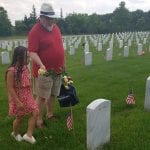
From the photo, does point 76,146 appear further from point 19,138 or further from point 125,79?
point 125,79

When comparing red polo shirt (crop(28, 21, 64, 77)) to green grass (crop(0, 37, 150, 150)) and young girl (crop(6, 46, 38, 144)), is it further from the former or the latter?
green grass (crop(0, 37, 150, 150))

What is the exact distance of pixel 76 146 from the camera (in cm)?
527

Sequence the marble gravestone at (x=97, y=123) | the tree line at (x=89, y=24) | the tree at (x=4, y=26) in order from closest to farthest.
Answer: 1. the marble gravestone at (x=97, y=123)
2. the tree at (x=4, y=26)
3. the tree line at (x=89, y=24)

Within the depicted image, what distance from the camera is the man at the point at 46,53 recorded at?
5.77 metres

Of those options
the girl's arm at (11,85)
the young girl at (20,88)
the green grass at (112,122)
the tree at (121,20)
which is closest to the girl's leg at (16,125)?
the young girl at (20,88)

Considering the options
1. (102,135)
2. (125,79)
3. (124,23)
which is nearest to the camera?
(102,135)

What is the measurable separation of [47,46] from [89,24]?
60806 millimetres

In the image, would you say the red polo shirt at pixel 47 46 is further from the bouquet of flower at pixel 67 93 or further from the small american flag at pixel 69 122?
the small american flag at pixel 69 122

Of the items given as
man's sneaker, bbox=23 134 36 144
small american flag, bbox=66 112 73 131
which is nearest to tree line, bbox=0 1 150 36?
small american flag, bbox=66 112 73 131

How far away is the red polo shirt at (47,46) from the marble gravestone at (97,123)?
1.38 metres

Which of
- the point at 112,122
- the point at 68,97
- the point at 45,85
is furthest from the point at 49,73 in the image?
the point at 112,122

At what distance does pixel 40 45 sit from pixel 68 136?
5.26 feet

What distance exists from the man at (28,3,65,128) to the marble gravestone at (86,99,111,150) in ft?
3.71

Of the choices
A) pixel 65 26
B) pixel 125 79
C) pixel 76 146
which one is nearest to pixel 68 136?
pixel 76 146
